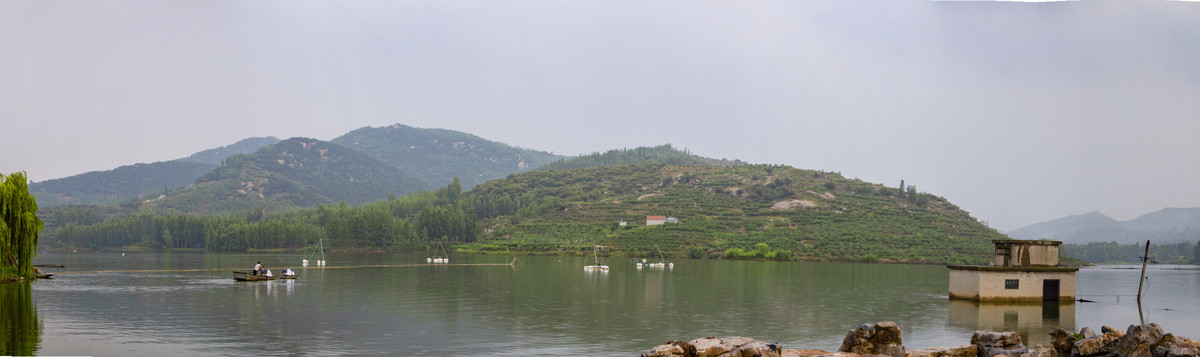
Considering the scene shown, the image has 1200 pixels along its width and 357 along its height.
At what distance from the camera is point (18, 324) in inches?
1126

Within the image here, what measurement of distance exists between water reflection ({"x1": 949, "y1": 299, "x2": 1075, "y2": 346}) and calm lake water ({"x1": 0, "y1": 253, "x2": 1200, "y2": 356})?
0.27 ft

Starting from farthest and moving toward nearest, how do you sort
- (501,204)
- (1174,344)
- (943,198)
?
(501,204) < (943,198) < (1174,344)

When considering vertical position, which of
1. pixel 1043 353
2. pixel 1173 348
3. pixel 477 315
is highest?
pixel 1173 348

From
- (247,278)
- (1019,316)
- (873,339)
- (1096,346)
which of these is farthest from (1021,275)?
(247,278)

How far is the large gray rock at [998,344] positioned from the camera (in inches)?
856

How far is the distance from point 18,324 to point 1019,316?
38.2 meters

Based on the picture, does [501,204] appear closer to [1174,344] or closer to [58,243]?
[58,243]

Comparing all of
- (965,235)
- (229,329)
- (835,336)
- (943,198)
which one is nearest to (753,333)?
(835,336)

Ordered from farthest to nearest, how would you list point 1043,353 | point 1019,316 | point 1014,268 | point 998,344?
point 1014,268, point 1019,316, point 998,344, point 1043,353

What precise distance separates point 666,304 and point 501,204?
148 metres

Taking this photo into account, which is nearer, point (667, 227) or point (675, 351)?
point (675, 351)

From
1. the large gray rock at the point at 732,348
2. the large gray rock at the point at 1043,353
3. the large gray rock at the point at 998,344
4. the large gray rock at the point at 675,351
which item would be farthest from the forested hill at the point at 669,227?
the large gray rock at the point at 675,351

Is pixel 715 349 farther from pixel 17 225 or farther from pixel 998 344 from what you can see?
pixel 17 225

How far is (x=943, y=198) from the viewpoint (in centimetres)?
16888
